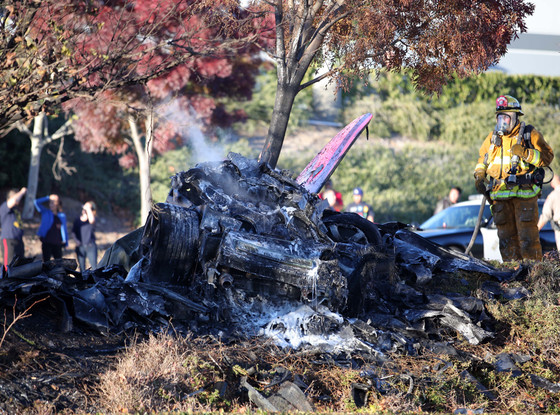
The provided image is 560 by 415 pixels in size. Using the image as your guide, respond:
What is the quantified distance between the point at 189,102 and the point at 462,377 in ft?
31.2

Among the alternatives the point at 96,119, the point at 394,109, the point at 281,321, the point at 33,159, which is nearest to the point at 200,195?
the point at 281,321

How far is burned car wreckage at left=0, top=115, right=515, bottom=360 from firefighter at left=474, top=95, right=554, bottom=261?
7.38 ft

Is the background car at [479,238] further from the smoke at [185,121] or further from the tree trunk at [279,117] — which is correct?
the smoke at [185,121]

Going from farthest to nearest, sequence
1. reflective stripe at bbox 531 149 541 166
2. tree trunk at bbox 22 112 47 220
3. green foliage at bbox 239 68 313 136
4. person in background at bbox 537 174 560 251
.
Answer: green foliage at bbox 239 68 313 136 → tree trunk at bbox 22 112 47 220 → person in background at bbox 537 174 560 251 → reflective stripe at bbox 531 149 541 166

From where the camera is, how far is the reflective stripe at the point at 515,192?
816cm

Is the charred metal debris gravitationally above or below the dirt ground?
above

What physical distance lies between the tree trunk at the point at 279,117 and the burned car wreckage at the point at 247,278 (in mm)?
1094

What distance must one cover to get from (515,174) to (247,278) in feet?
13.7

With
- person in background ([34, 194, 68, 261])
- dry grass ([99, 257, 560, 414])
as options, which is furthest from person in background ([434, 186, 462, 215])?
person in background ([34, 194, 68, 261])

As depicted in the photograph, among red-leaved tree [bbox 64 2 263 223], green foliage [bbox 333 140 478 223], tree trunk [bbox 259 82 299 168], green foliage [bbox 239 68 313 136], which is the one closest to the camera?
tree trunk [bbox 259 82 299 168]

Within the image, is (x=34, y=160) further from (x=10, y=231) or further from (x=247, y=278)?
(x=247, y=278)

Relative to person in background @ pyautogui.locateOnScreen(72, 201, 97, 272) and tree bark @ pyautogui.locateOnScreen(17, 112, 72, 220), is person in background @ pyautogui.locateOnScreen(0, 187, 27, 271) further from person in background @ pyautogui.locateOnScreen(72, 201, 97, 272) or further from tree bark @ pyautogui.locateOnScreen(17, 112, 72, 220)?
tree bark @ pyautogui.locateOnScreen(17, 112, 72, 220)

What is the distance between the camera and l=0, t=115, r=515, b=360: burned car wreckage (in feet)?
18.6

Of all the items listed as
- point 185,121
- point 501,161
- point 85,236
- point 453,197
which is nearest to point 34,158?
point 185,121
